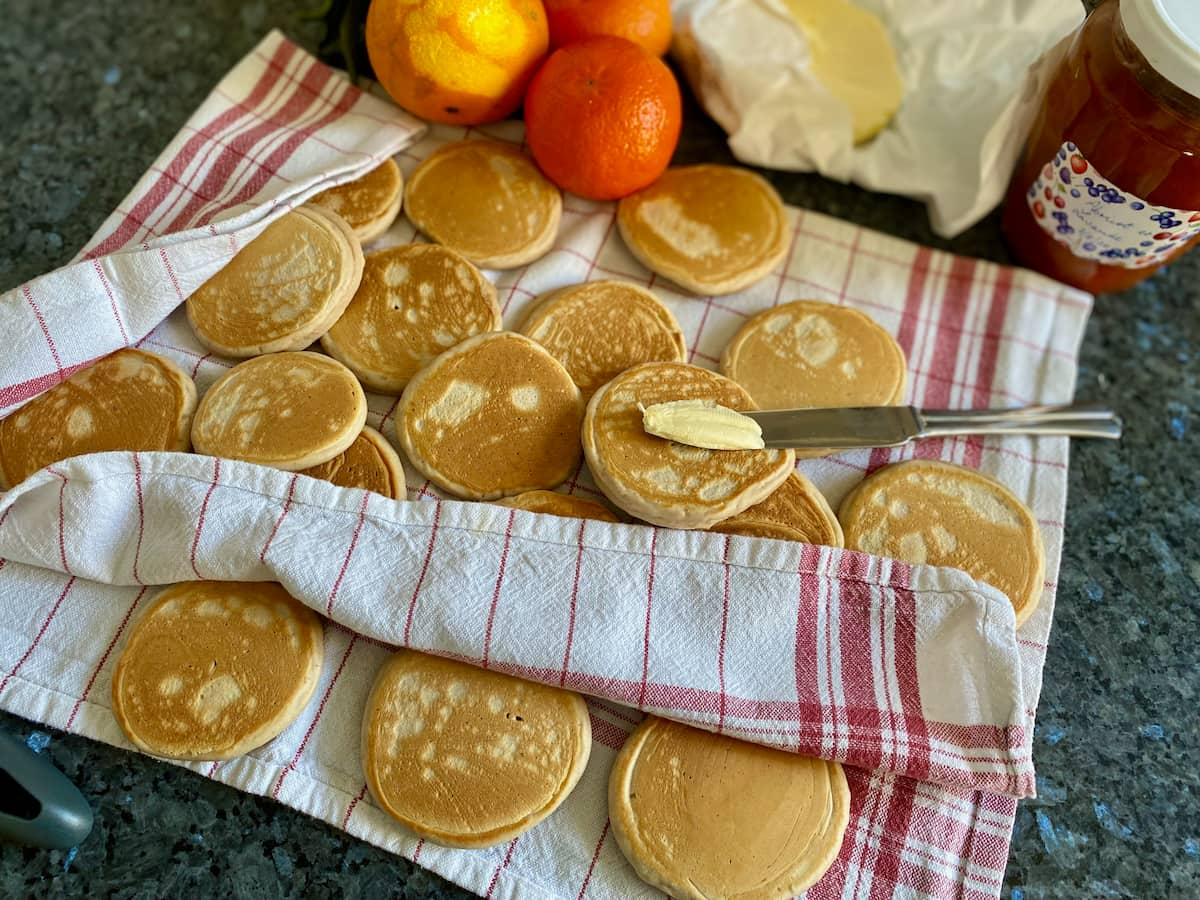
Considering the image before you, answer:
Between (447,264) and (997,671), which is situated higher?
(447,264)

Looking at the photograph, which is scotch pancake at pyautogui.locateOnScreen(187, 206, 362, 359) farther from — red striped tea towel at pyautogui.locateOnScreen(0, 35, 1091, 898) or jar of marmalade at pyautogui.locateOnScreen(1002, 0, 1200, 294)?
jar of marmalade at pyautogui.locateOnScreen(1002, 0, 1200, 294)

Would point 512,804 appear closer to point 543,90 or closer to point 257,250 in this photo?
point 257,250

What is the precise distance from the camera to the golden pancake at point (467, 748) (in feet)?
2.40

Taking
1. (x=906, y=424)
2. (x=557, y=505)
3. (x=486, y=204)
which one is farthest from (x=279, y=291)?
(x=906, y=424)

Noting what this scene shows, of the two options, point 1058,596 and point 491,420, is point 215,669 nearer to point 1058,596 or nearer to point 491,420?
point 491,420

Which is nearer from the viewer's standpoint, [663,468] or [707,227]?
[663,468]

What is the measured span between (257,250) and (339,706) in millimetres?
463

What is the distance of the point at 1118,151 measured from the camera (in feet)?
2.72

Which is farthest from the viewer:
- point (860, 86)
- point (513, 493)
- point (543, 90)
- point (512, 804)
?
point (860, 86)

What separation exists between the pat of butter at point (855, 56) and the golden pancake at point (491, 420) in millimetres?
506

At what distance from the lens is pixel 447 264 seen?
0.95m

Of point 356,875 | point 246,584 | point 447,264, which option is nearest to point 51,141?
point 447,264

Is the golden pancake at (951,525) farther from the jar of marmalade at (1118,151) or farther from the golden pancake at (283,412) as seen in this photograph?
the golden pancake at (283,412)

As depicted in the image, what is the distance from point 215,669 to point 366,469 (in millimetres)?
213
